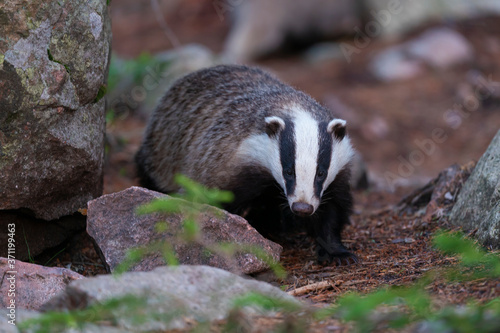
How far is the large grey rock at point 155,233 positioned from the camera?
11.7 ft

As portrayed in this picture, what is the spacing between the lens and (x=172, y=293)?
8.61ft

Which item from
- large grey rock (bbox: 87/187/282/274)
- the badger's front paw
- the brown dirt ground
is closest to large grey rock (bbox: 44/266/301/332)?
the brown dirt ground

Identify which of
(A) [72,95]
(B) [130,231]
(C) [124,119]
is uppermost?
(A) [72,95]

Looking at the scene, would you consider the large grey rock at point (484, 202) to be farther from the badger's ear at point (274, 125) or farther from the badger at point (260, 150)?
the badger's ear at point (274, 125)

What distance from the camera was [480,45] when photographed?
34.9 feet

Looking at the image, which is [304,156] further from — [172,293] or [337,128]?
[172,293]

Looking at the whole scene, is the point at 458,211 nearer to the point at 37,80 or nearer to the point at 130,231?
the point at 130,231

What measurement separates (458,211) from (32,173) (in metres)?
2.65

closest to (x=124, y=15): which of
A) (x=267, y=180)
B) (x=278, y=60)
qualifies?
(x=278, y=60)

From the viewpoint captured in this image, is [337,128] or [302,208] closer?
[302,208]
